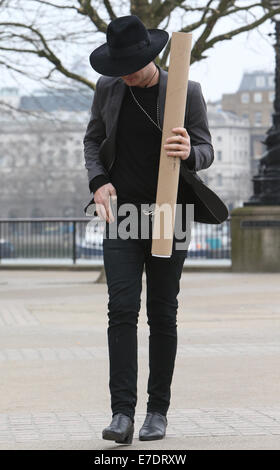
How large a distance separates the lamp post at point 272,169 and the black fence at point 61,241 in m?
2.20

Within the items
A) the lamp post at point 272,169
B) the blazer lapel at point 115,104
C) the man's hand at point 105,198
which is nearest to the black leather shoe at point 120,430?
the man's hand at point 105,198

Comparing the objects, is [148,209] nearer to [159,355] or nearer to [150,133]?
[150,133]

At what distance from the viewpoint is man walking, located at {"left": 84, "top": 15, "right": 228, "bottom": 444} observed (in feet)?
15.9

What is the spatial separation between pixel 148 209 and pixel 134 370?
69 cm

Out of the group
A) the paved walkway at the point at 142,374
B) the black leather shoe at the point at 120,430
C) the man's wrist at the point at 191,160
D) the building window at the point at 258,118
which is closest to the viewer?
the black leather shoe at the point at 120,430

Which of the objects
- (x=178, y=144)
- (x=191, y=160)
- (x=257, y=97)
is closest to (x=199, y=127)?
(x=191, y=160)

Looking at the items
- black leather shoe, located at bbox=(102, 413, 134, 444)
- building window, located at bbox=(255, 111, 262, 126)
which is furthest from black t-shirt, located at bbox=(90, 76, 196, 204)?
building window, located at bbox=(255, 111, 262, 126)

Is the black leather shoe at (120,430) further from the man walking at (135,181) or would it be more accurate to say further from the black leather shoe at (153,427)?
the black leather shoe at (153,427)

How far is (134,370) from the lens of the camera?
494 cm

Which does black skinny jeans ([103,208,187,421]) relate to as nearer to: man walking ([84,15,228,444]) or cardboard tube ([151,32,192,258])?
man walking ([84,15,228,444])

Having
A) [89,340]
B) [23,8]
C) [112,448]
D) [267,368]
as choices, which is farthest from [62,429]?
[23,8]

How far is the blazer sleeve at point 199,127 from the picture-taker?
502 centimetres

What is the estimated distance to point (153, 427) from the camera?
498 cm

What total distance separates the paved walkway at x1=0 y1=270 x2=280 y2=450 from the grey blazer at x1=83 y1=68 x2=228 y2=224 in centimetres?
103
